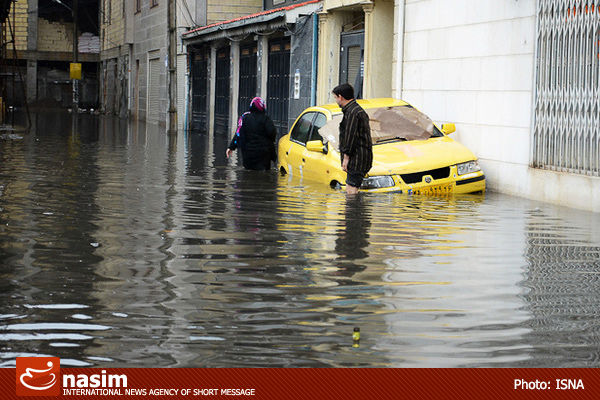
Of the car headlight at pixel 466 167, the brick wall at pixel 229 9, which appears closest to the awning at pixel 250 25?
the brick wall at pixel 229 9

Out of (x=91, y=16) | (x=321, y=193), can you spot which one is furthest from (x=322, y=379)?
(x=91, y=16)

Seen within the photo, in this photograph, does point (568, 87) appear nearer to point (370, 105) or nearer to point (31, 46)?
point (370, 105)

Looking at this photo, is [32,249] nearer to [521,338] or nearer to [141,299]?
[141,299]

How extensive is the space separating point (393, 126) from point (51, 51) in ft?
177

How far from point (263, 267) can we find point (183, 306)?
159 cm

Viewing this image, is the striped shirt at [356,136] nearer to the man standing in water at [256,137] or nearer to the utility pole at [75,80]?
the man standing in water at [256,137]

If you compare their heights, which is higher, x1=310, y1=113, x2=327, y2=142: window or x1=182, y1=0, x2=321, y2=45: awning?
x1=182, y1=0, x2=321, y2=45: awning

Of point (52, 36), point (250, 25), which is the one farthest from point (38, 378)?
point (52, 36)

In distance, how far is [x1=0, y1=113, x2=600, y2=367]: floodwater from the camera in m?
5.49

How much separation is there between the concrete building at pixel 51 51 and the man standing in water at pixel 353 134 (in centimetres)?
5467

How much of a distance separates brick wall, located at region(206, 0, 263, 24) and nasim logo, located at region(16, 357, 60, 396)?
33170 mm

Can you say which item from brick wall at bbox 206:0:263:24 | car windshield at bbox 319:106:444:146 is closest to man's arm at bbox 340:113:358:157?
car windshield at bbox 319:106:444:146

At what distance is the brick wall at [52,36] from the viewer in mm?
67125

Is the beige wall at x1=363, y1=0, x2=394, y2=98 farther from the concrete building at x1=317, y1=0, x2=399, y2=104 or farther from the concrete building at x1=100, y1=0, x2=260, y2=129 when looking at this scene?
the concrete building at x1=100, y1=0, x2=260, y2=129
